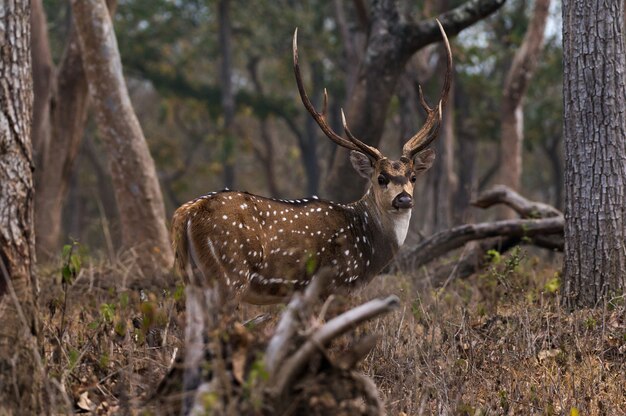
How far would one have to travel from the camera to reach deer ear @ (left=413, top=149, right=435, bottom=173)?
7887 millimetres

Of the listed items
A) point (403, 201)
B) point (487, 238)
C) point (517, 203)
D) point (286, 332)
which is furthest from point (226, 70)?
point (286, 332)

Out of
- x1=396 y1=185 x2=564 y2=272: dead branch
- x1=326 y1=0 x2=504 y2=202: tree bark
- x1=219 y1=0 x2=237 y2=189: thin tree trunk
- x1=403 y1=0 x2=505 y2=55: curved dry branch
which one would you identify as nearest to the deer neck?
x1=396 y1=185 x2=564 y2=272: dead branch

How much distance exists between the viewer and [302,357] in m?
3.67

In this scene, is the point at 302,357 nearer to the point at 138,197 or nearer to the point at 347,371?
the point at 347,371

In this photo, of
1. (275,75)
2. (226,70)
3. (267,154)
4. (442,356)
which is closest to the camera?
(442,356)

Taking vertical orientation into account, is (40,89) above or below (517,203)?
above

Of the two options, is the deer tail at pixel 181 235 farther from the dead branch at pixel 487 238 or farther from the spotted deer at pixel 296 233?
the dead branch at pixel 487 238

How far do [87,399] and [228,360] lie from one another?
52.2 inches

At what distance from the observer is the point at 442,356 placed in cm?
579

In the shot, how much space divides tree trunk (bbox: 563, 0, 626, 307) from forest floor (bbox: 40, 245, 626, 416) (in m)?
0.33

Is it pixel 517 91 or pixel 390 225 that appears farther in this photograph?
pixel 517 91

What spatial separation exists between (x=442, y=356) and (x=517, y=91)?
1008 centimetres

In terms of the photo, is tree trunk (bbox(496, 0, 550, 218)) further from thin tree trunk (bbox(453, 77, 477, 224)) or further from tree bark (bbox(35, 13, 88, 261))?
thin tree trunk (bbox(453, 77, 477, 224))

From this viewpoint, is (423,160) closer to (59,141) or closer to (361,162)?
(361,162)
